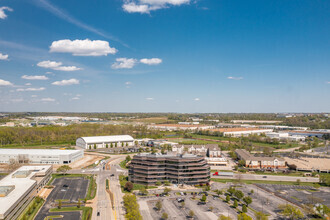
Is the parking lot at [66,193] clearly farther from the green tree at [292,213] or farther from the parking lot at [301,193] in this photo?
the parking lot at [301,193]

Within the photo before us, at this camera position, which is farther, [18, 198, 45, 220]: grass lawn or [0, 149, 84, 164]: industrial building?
[0, 149, 84, 164]: industrial building

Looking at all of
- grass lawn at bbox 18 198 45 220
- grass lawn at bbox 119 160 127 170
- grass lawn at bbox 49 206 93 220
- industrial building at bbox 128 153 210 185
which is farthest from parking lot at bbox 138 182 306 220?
grass lawn at bbox 119 160 127 170

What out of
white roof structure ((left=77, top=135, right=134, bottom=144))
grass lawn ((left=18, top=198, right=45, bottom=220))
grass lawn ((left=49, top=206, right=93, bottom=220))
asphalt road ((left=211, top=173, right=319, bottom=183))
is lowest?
asphalt road ((left=211, top=173, right=319, bottom=183))

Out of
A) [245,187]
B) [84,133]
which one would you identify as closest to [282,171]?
[245,187]

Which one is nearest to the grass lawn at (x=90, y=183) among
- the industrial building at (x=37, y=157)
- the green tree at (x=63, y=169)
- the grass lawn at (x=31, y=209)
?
the green tree at (x=63, y=169)

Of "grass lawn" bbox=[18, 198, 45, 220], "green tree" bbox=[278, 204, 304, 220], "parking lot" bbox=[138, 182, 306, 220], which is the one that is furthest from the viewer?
"parking lot" bbox=[138, 182, 306, 220]

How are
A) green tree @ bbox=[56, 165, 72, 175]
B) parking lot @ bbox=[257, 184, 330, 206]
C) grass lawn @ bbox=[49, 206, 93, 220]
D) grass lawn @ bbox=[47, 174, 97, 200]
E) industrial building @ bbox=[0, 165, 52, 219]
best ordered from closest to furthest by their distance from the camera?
industrial building @ bbox=[0, 165, 52, 219] → grass lawn @ bbox=[49, 206, 93, 220] → parking lot @ bbox=[257, 184, 330, 206] → grass lawn @ bbox=[47, 174, 97, 200] → green tree @ bbox=[56, 165, 72, 175]

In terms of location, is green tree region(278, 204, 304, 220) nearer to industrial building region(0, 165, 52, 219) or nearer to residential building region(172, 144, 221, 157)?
industrial building region(0, 165, 52, 219)

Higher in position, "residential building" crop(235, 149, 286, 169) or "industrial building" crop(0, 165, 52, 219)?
"industrial building" crop(0, 165, 52, 219)
